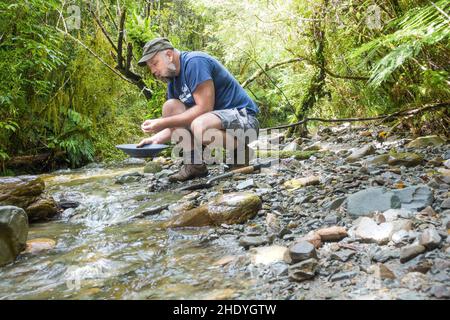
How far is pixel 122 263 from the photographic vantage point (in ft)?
7.22

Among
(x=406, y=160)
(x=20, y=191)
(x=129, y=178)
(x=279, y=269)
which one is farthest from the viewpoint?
(x=129, y=178)

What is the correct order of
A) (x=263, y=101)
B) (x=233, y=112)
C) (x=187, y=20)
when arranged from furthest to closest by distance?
(x=263, y=101), (x=187, y=20), (x=233, y=112)

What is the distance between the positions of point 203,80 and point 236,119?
547mm

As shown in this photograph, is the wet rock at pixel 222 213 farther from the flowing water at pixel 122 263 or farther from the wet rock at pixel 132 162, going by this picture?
the wet rock at pixel 132 162

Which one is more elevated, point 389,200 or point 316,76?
point 316,76

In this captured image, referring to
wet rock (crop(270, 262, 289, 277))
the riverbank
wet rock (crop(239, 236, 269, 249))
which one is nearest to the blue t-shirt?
the riverbank

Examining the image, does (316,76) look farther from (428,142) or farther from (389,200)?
Answer: (389,200)

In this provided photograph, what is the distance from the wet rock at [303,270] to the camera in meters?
1.74

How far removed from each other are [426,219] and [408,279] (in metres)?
0.71

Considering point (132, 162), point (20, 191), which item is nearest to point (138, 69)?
point (132, 162)
